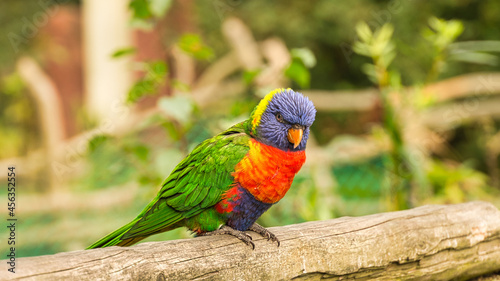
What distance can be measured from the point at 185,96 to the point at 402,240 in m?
1.20

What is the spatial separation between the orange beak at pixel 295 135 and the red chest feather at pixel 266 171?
5 cm

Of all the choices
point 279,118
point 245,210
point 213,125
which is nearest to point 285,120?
point 279,118

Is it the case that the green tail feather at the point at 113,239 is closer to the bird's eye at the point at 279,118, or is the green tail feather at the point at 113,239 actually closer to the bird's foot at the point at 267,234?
the bird's foot at the point at 267,234

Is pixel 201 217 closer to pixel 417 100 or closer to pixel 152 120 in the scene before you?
pixel 152 120

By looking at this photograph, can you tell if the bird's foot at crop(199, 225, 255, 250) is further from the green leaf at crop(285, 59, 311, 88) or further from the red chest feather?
the green leaf at crop(285, 59, 311, 88)

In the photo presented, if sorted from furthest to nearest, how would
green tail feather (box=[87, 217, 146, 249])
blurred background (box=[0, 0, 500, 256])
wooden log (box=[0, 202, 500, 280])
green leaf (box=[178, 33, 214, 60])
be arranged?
1. blurred background (box=[0, 0, 500, 256])
2. green leaf (box=[178, 33, 214, 60])
3. green tail feather (box=[87, 217, 146, 249])
4. wooden log (box=[0, 202, 500, 280])

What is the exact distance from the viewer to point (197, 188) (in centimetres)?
151

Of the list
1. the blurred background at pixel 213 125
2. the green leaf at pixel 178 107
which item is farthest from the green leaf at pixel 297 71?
the green leaf at pixel 178 107

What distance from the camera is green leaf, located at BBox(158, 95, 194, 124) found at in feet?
6.57

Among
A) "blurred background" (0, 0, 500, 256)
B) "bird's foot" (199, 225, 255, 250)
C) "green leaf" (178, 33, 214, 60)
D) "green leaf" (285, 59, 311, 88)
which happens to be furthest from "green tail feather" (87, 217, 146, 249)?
"green leaf" (285, 59, 311, 88)

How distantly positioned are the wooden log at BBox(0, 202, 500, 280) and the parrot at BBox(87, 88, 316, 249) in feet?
0.30

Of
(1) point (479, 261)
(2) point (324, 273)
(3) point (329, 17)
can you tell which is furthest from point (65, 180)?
(3) point (329, 17)

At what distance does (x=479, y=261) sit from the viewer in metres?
1.77

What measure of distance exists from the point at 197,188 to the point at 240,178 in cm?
15
